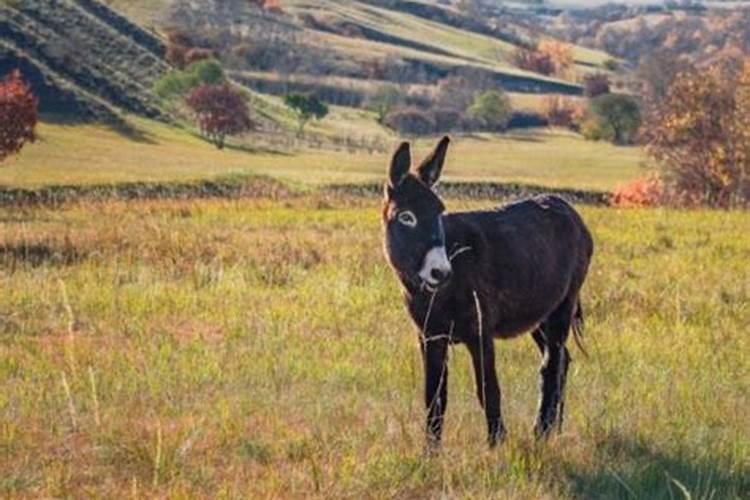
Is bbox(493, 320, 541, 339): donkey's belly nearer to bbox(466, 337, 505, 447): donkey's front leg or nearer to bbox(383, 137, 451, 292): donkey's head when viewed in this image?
bbox(466, 337, 505, 447): donkey's front leg

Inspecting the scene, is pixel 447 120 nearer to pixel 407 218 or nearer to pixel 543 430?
pixel 543 430

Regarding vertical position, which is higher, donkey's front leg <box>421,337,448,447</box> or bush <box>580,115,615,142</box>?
donkey's front leg <box>421,337,448,447</box>

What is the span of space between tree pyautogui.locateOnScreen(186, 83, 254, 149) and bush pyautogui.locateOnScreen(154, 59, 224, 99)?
872 centimetres

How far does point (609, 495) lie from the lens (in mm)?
6582

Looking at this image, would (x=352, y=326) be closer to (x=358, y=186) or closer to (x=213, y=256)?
(x=213, y=256)

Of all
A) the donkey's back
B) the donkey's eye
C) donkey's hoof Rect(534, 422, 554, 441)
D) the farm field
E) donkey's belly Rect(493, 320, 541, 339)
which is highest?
the donkey's eye

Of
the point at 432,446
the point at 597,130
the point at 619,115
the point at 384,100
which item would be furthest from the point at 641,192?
the point at 384,100

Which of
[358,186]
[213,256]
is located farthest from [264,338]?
[358,186]

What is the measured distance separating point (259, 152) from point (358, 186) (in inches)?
1891

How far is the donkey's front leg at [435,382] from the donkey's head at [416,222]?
0.51 metres

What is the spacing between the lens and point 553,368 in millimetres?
8359

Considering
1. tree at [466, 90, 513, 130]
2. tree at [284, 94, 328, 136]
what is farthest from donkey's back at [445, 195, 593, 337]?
tree at [466, 90, 513, 130]

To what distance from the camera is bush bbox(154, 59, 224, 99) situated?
114m

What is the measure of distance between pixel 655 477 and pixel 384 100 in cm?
14932
